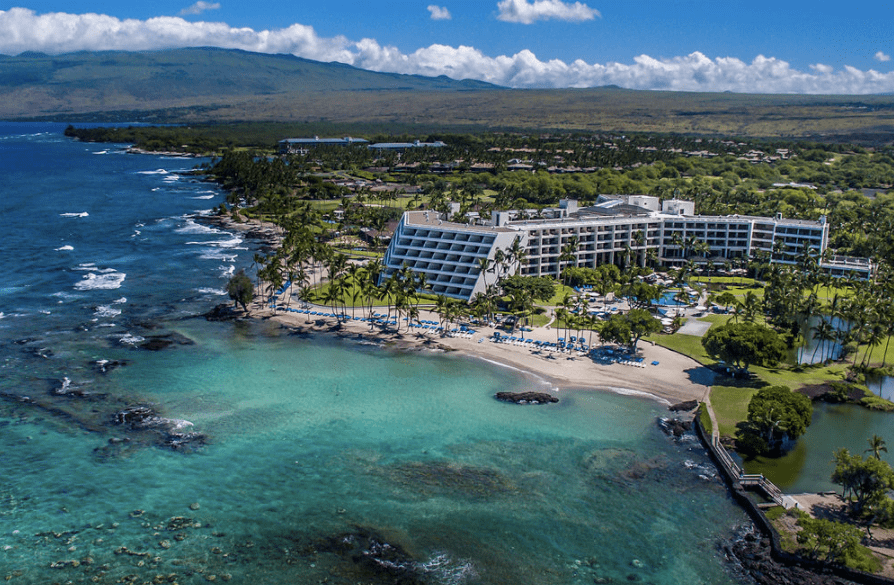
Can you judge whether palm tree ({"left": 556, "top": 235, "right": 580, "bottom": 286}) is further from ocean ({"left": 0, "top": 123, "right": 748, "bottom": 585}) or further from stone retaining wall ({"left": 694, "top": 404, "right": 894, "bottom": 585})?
stone retaining wall ({"left": 694, "top": 404, "right": 894, "bottom": 585})

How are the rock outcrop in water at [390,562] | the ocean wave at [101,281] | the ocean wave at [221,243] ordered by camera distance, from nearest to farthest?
the rock outcrop in water at [390,562]
the ocean wave at [101,281]
the ocean wave at [221,243]

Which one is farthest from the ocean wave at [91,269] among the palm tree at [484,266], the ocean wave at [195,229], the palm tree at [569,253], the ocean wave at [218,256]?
the palm tree at [569,253]

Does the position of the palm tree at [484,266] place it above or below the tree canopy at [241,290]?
above

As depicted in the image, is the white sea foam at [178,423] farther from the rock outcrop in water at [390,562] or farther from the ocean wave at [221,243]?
the ocean wave at [221,243]

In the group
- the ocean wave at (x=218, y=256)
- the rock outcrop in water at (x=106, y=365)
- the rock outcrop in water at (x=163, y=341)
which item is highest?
the ocean wave at (x=218, y=256)

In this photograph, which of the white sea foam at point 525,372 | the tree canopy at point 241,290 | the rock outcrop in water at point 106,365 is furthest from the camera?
the tree canopy at point 241,290

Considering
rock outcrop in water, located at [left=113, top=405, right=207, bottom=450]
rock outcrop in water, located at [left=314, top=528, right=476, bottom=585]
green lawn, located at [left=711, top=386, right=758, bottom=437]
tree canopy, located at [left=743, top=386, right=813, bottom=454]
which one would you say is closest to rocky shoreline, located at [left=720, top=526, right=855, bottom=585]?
tree canopy, located at [left=743, top=386, right=813, bottom=454]

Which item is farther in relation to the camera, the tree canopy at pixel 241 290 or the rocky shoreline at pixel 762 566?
the tree canopy at pixel 241 290
